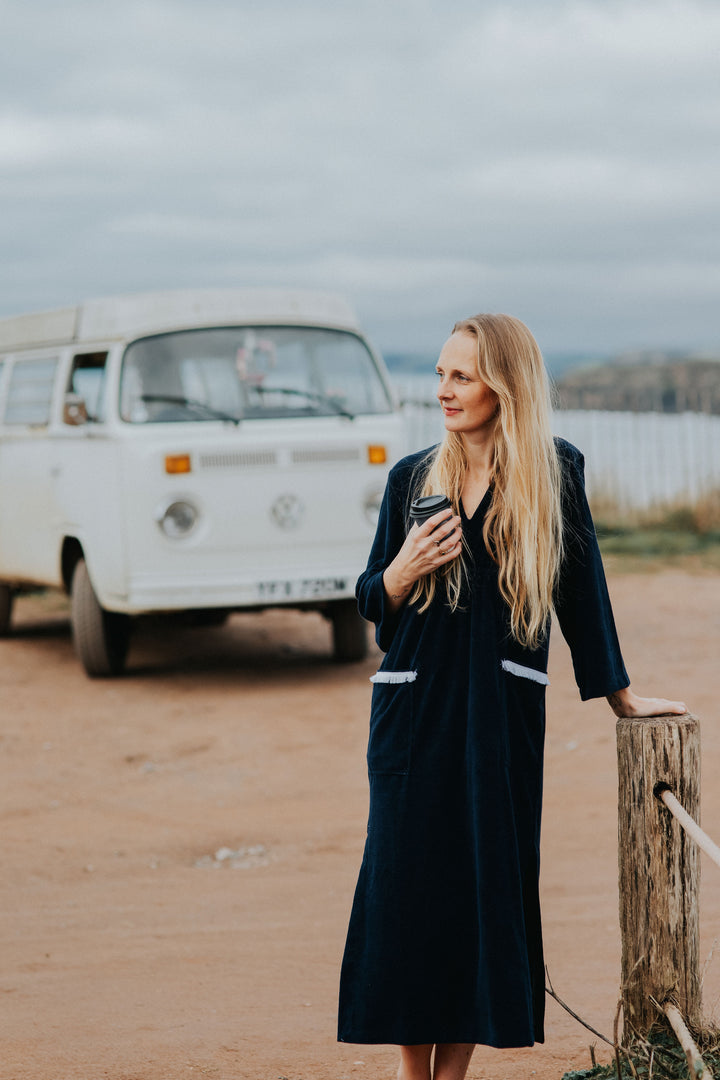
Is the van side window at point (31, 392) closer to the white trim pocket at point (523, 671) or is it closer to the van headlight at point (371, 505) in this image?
the van headlight at point (371, 505)

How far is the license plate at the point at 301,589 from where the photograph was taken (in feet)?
27.9

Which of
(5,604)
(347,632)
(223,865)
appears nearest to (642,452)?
(347,632)

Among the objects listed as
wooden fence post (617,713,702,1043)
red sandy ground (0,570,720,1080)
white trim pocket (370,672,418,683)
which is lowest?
red sandy ground (0,570,720,1080)

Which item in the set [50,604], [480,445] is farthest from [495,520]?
[50,604]

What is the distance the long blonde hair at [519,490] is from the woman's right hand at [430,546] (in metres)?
0.07

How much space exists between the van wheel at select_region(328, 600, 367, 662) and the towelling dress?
6460 millimetres

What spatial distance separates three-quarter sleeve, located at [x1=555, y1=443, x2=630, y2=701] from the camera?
9.21ft

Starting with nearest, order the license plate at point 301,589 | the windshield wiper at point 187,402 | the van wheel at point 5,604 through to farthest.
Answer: the license plate at point 301,589 → the windshield wiper at point 187,402 → the van wheel at point 5,604

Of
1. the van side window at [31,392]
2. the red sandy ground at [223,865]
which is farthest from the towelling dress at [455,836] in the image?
the van side window at [31,392]

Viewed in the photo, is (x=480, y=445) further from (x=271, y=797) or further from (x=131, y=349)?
(x=131, y=349)

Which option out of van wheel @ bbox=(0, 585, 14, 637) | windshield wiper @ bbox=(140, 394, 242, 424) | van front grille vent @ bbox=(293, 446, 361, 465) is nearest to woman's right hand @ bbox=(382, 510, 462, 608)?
van front grille vent @ bbox=(293, 446, 361, 465)

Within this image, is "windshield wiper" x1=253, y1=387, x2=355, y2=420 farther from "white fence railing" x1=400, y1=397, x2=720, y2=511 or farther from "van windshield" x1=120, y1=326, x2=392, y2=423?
"white fence railing" x1=400, y1=397, x2=720, y2=511

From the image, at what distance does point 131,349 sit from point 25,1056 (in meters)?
5.67

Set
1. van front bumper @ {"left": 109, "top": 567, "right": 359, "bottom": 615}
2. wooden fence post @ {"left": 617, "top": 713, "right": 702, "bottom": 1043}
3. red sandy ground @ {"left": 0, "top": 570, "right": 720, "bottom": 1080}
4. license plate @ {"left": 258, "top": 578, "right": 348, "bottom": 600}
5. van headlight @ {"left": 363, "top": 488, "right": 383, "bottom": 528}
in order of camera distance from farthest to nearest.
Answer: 1. van headlight @ {"left": 363, "top": 488, "right": 383, "bottom": 528}
2. license plate @ {"left": 258, "top": 578, "right": 348, "bottom": 600}
3. van front bumper @ {"left": 109, "top": 567, "right": 359, "bottom": 615}
4. red sandy ground @ {"left": 0, "top": 570, "right": 720, "bottom": 1080}
5. wooden fence post @ {"left": 617, "top": 713, "right": 702, "bottom": 1043}
